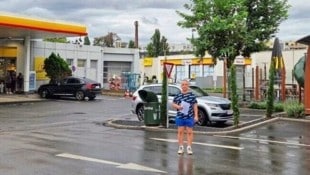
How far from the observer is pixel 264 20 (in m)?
30.4

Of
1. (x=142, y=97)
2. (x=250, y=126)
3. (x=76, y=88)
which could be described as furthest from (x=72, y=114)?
(x=76, y=88)

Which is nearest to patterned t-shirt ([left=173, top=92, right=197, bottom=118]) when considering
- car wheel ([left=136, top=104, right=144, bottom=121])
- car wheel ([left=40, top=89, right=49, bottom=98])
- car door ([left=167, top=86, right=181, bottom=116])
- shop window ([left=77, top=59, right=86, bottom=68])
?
car door ([left=167, top=86, right=181, bottom=116])

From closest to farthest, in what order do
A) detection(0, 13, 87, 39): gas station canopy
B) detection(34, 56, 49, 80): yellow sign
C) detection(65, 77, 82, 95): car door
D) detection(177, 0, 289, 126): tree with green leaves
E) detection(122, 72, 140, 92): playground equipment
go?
detection(177, 0, 289, 126): tree with green leaves, detection(0, 13, 87, 39): gas station canopy, detection(65, 77, 82, 95): car door, detection(34, 56, 49, 80): yellow sign, detection(122, 72, 140, 92): playground equipment

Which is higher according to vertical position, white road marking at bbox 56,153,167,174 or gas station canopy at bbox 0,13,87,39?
gas station canopy at bbox 0,13,87,39

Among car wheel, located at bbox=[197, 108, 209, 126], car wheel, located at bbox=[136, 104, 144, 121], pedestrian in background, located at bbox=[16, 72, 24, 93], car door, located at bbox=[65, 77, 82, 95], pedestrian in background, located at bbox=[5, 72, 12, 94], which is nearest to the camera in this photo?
car wheel, located at bbox=[197, 108, 209, 126]

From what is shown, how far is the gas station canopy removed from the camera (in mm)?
32125

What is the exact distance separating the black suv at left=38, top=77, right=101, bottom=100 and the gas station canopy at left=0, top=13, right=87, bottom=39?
3.58 metres

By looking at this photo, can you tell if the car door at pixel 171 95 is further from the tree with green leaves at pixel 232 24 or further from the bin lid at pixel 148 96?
the tree with green leaves at pixel 232 24

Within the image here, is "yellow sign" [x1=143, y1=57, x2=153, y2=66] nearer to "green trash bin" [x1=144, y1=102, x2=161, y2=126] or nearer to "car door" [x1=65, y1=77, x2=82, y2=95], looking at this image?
"car door" [x1=65, y1=77, x2=82, y2=95]

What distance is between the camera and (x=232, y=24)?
28438 mm

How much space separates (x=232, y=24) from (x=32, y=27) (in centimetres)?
1324

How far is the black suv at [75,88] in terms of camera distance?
34.9 metres

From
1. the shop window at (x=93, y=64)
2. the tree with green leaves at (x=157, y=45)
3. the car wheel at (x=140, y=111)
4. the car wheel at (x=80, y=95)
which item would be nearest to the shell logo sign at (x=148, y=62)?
the tree with green leaves at (x=157, y=45)

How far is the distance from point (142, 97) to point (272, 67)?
5.73m
